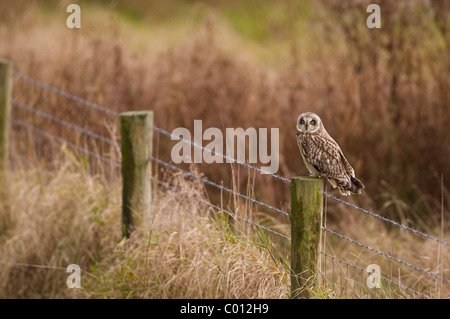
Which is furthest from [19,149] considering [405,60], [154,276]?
[405,60]

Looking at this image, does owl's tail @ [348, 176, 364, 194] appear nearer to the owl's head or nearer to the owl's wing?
the owl's wing

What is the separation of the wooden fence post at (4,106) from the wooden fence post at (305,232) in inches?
124

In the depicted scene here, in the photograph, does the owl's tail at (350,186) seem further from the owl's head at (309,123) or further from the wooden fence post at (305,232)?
the owl's head at (309,123)

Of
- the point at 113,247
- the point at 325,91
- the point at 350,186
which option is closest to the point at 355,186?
the point at 350,186

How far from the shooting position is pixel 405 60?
6000 millimetres

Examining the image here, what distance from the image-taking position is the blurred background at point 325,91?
18.8 ft

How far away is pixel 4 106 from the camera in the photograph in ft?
17.9

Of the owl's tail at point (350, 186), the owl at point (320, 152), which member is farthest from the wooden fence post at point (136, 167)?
the owl's tail at point (350, 186)

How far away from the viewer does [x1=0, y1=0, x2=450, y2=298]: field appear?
12.4ft

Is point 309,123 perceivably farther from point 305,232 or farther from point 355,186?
point 305,232

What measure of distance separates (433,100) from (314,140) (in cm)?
297

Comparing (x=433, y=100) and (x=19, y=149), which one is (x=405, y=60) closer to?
(x=433, y=100)

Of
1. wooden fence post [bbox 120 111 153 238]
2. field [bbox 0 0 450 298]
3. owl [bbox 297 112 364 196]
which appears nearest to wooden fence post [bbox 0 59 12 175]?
field [bbox 0 0 450 298]

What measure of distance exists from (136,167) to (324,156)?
1.46 m
